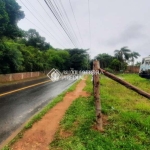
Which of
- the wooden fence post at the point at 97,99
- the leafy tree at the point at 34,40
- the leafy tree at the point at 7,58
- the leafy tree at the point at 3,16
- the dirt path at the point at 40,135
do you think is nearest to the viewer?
the dirt path at the point at 40,135

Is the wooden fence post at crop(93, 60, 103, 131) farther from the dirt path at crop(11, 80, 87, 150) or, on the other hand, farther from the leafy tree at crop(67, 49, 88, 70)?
the leafy tree at crop(67, 49, 88, 70)

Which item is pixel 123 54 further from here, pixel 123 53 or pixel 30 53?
pixel 30 53

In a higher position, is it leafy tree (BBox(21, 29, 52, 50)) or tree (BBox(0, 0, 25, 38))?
leafy tree (BBox(21, 29, 52, 50))

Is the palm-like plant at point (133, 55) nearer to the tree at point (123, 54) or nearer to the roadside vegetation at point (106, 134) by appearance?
the tree at point (123, 54)

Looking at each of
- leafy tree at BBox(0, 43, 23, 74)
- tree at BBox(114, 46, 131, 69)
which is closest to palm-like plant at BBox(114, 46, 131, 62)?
tree at BBox(114, 46, 131, 69)

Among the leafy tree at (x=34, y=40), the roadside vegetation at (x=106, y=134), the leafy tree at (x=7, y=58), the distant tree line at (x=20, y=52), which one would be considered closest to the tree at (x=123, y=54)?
the distant tree line at (x=20, y=52)

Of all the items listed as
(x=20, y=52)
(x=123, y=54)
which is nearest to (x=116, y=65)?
(x=123, y=54)

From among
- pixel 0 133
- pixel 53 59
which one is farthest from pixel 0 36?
pixel 53 59

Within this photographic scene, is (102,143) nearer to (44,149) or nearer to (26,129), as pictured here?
(44,149)

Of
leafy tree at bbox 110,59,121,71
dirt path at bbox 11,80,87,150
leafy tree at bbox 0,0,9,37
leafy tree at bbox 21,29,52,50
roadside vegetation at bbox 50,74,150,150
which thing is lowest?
dirt path at bbox 11,80,87,150

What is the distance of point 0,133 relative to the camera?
4.86m

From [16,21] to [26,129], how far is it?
18173mm

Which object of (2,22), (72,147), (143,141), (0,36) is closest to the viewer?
(72,147)

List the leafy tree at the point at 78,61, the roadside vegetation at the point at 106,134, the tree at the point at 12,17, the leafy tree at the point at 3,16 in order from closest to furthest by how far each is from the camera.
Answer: the roadside vegetation at the point at 106,134 → the leafy tree at the point at 3,16 → the tree at the point at 12,17 → the leafy tree at the point at 78,61
